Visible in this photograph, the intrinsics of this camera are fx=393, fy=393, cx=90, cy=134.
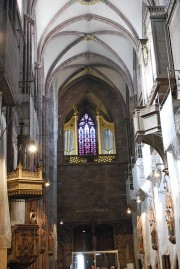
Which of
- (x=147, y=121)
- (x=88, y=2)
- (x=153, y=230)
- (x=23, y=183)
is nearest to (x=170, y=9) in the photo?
(x=147, y=121)

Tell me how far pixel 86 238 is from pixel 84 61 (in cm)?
1125

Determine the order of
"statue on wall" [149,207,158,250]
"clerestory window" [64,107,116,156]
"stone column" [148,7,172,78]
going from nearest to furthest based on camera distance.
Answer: "stone column" [148,7,172,78] < "statue on wall" [149,207,158,250] < "clerestory window" [64,107,116,156]

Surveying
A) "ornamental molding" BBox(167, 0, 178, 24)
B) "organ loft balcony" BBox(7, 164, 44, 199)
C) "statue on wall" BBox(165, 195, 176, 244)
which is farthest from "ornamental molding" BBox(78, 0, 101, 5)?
"organ loft balcony" BBox(7, 164, 44, 199)

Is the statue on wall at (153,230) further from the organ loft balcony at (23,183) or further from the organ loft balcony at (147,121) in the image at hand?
the organ loft balcony at (23,183)

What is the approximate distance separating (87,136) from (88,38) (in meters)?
7.56

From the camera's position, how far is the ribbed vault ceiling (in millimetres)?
19016

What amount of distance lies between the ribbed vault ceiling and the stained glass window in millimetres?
3092

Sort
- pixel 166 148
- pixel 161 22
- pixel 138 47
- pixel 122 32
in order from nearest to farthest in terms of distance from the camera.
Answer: pixel 166 148 < pixel 161 22 < pixel 138 47 < pixel 122 32

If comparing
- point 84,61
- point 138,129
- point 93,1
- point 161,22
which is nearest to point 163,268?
point 138,129

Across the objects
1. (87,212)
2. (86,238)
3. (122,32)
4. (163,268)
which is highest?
(122,32)

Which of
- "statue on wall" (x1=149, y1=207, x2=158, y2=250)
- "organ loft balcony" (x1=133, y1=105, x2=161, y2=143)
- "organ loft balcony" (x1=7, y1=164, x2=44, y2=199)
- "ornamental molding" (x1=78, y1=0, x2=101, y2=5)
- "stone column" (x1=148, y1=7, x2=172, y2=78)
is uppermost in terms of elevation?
"ornamental molding" (x1=78, y1=0, x2=101, y2=5)

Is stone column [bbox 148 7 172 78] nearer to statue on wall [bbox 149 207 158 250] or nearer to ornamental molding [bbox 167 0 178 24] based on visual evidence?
ornamental molding [bbox 167 0 178 24]

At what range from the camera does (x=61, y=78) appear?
86.0 ft

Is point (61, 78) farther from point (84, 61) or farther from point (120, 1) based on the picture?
point (120, 1)
